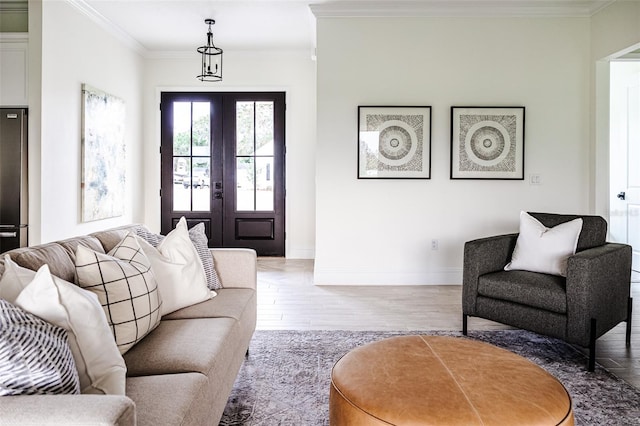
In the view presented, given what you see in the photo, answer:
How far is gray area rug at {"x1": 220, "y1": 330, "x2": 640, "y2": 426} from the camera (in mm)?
2008

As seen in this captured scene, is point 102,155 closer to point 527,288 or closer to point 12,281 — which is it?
point 12,281

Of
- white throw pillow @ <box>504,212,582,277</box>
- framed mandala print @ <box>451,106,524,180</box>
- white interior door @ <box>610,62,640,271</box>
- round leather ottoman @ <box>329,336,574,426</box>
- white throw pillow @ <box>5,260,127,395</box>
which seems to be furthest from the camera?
white interior door @ <box>610,62,640,271</box>

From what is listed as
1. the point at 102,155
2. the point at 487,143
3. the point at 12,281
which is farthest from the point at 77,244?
the point at 487,143

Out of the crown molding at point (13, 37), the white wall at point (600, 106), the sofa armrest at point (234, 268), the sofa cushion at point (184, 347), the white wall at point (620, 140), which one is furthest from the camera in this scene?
the white wall at point (620, 140)

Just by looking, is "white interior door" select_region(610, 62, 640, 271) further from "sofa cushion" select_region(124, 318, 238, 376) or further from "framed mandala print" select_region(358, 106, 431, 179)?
"sofa cushion" select_region(124, 318, 238, 376)

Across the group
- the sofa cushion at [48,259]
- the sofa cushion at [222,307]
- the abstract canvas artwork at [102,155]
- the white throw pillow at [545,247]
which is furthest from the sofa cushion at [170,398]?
the abstract canvas artwork at [102,155]

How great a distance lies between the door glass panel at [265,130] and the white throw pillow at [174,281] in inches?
168

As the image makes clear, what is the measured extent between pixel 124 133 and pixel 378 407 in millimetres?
5319

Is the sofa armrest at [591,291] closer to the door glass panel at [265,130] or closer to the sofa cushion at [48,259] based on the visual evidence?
the sofa cushion at [48,259]

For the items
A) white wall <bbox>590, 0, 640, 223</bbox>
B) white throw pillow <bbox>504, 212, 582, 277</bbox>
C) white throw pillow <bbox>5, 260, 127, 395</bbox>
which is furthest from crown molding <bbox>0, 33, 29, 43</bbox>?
white wall <bbox>590, 0, 640, 223</bbox>

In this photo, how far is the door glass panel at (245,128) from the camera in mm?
6359

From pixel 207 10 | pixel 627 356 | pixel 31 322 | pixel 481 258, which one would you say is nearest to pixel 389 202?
pixel 481 258

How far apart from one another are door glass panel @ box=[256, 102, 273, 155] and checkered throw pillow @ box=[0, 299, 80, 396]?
17.8 feet

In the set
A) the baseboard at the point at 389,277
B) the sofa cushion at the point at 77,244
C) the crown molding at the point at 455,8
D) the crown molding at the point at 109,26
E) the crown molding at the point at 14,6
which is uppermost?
the crown molding at the point at 109,26
